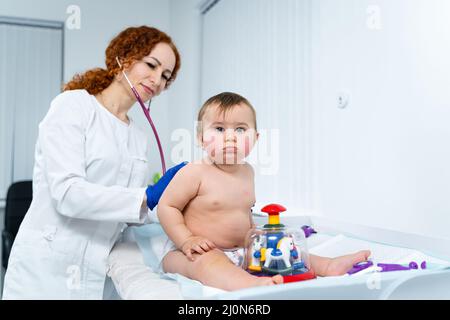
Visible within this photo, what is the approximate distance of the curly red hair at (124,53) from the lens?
3.94 ft

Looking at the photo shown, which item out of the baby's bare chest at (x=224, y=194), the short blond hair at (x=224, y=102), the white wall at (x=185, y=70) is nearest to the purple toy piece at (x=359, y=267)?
the baby's bare chest at (x=224, y=194)

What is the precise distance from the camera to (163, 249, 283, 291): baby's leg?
64 cm

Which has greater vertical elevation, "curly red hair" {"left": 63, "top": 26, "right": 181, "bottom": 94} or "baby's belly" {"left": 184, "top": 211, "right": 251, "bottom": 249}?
"curly red hair" {"left": 63, "top": 26, "right": 181, "bottom": 94}

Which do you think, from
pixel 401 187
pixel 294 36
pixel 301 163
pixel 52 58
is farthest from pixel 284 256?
pixel 52 58

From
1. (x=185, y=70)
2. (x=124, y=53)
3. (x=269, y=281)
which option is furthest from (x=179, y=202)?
(x=185, y=70)

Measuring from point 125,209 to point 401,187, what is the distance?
68 centimetres

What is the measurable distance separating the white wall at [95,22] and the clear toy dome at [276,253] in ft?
6.64

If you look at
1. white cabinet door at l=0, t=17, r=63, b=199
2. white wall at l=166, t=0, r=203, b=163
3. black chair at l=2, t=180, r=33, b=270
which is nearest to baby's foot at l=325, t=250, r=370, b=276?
white wall at l=166, t=0, r=203, b=163

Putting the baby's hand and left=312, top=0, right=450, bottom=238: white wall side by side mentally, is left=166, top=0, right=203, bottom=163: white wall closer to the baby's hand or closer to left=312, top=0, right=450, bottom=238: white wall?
left=312, top=0, right=450, bottom=238: white wall

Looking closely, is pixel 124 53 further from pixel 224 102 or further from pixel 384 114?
pixel 384 114

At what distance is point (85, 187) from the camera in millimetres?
949

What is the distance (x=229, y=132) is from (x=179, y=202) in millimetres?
173

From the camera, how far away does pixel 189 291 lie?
0.60m
